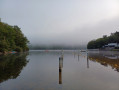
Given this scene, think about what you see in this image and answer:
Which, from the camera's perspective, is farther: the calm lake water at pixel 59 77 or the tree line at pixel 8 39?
the tree line at pixel 8 39

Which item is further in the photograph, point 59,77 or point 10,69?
point 10,69

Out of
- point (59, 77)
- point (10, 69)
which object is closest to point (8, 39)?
point (10, 69)

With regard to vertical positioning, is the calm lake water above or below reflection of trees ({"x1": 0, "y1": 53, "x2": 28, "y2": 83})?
below

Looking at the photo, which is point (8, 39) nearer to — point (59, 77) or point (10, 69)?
point (10, 69)

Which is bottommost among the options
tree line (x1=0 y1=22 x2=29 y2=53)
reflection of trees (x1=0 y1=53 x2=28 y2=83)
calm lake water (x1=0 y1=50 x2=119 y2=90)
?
calm lake water (x1=0 y1=50 x2=119 y2=90)

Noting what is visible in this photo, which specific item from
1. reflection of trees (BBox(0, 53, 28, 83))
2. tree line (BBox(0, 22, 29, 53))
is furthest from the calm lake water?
tree line (BBox(0, 22, 29, 53))

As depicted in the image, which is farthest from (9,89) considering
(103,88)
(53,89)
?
(103,88)

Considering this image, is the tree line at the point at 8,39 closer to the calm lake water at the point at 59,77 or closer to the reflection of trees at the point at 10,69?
the reflection of trees at the point at 10,69

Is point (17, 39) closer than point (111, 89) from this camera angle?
No

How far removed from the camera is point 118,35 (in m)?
89.4

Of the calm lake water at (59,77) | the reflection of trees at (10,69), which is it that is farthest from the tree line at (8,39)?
the calm lake water at (59,77)

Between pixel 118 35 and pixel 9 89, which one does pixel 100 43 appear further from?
pixel 9 89

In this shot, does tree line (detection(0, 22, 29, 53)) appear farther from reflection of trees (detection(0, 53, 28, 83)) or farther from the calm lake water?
the calm lake water

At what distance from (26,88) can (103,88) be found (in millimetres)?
4810
